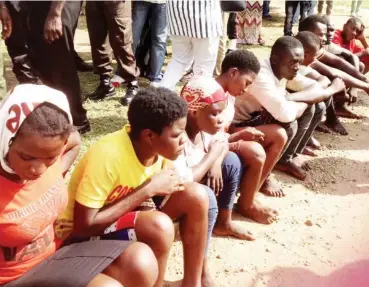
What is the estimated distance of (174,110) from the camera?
2229 millimetres

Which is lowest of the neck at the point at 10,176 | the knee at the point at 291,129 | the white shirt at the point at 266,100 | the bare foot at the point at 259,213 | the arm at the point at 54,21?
the bare foot at the point at 259,213

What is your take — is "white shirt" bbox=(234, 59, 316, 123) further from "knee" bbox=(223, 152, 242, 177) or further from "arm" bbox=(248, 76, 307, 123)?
"knee" bbox=(223, 152, 242, 177)

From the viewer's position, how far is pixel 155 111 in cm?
222

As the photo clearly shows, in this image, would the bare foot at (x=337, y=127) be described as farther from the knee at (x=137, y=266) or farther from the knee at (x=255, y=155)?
the knee at (x=137, y=266)

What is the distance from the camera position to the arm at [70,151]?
2342 mm

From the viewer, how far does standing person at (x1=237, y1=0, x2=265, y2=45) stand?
313 inches

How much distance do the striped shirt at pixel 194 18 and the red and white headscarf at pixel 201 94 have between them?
176 cm

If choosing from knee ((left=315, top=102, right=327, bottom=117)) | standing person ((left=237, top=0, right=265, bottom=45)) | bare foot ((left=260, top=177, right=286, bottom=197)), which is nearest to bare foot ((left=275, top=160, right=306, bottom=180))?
bare foot ((left=260, top=177, right=286, bottom=197))

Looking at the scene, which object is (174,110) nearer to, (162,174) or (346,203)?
(162,174)

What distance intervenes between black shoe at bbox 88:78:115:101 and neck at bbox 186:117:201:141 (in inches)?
99.3

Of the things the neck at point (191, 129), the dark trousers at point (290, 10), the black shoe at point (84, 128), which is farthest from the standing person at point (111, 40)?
the dark trousers at point (290, 10)

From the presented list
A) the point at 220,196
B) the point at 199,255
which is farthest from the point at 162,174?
the point at 220,196

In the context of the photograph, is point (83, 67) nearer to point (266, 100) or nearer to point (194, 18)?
point (194, 18)

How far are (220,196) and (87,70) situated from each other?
11.7 ft
